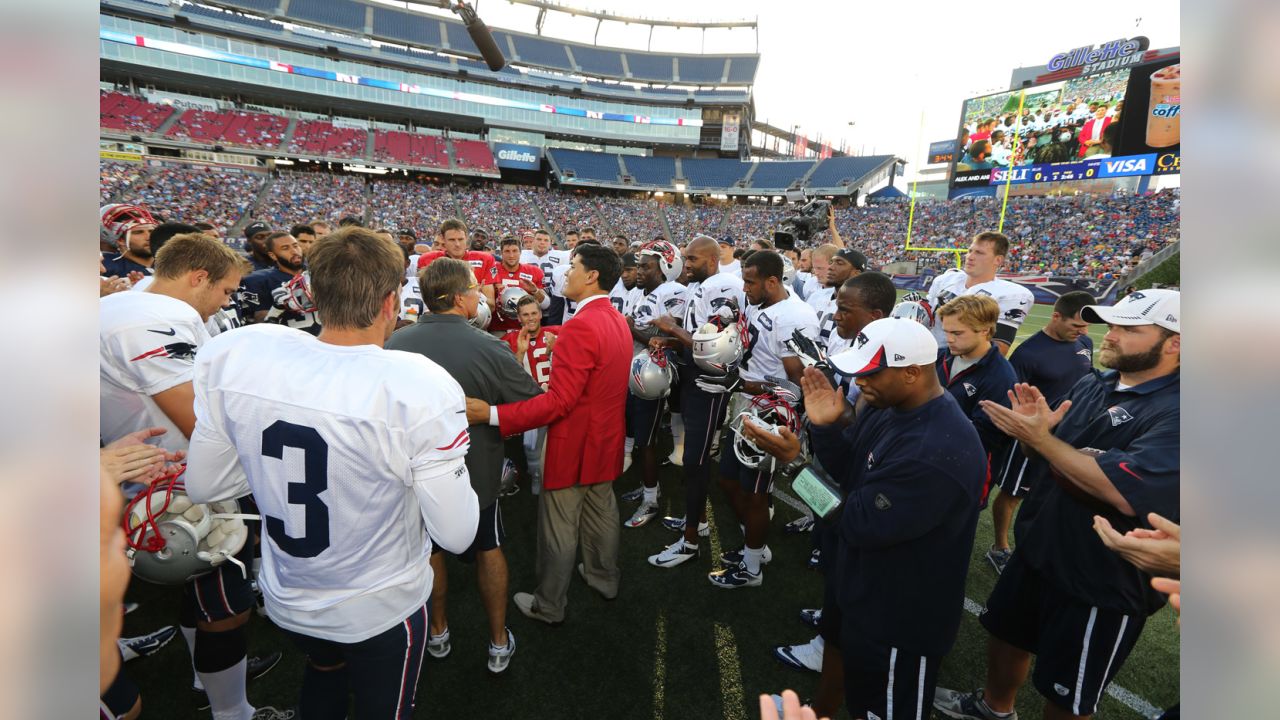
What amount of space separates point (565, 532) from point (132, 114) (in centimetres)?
4768

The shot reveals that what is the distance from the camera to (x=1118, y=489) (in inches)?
80.9

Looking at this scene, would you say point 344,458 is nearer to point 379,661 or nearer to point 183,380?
point 379,661

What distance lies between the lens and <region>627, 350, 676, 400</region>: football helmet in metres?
4.42

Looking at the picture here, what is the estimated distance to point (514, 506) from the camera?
5273 mm

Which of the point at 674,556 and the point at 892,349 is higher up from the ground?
the point at 892,349

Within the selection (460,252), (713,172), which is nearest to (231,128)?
(713,172)

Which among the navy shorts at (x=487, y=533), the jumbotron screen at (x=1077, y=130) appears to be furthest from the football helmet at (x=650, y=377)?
the jumbotron screen at (x=1077, y=130)

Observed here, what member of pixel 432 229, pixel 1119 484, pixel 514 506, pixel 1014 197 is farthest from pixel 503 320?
pixel 1014 197

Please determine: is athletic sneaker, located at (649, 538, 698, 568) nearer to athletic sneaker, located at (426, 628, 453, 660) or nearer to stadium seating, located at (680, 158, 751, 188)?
athletic sneaker, located at (426, 628, 453, 660)

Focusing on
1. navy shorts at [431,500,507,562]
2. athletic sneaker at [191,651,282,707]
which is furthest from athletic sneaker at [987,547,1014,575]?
athletic sneaker at [191,651,282,707]

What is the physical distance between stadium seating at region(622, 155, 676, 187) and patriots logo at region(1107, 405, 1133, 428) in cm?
5237
